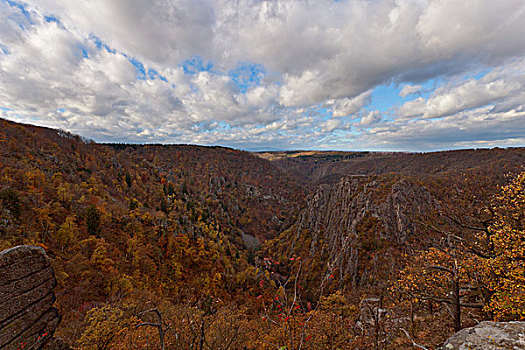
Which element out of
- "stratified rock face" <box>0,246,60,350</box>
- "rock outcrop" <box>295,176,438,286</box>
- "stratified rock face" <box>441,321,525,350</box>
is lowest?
"rock outcrop" <box>295,176,438,286</box>

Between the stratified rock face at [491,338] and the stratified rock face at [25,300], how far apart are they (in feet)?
65.9

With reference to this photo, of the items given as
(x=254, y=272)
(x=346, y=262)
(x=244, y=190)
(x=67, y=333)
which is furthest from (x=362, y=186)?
(x=244, y=190)

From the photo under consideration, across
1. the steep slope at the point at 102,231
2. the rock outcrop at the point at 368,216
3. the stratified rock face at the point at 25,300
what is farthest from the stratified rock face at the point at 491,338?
the rock outcrop at the point at 368,216

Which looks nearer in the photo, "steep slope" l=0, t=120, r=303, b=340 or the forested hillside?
the forested hillside

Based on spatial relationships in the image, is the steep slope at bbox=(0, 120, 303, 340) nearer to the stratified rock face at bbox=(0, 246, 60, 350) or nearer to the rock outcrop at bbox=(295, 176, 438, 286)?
the stratified rock face at bbox=(0, 246, 60, 350)

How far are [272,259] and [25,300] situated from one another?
48.6 ft

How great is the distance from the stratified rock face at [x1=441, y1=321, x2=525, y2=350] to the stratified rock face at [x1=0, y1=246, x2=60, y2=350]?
791 inches

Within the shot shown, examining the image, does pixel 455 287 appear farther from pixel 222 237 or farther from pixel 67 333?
pixel 222 237

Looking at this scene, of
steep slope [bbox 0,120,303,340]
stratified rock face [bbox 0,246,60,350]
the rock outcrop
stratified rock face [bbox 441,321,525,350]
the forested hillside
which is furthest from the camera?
the rock outcrop

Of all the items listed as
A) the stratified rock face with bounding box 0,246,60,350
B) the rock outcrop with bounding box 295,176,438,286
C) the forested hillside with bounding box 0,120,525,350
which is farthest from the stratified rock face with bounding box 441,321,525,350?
the rock outcrop with bounding box 295,176,438,286

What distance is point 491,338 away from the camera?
632 cm

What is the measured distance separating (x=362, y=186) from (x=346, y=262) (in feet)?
107

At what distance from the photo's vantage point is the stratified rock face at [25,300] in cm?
1035

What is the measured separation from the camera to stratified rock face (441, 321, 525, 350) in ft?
19.8
